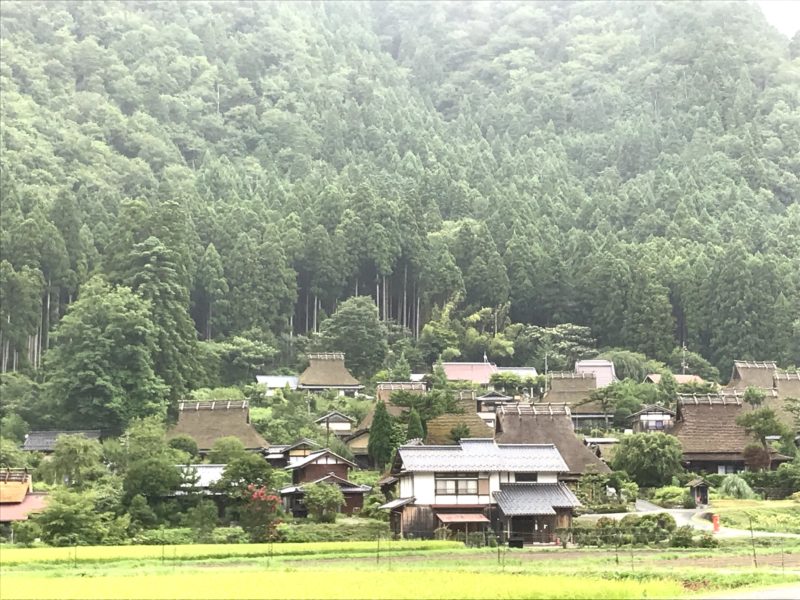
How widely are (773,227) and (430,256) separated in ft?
89.3

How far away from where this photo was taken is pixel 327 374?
206ft

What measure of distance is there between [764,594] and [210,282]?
51082 mm

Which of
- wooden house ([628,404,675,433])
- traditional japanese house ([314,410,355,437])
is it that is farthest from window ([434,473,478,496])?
wooden house ([628,404,675,433])

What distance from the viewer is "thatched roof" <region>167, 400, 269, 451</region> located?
5062 cm

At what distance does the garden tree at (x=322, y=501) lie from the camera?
1553 inches

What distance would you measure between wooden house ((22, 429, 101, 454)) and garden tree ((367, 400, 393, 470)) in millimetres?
13186

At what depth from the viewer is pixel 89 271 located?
6588 cm

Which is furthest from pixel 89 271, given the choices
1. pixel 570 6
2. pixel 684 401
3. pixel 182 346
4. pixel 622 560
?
pixel 570 6

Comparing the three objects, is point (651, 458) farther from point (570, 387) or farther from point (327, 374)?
point (327, 374)

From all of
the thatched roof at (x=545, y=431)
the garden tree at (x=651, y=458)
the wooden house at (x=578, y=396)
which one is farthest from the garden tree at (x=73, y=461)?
the wooden house at (x=578, y=396)

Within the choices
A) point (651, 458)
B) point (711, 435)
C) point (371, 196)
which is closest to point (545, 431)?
point (651, 458)

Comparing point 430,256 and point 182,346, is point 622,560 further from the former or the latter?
point 430,256

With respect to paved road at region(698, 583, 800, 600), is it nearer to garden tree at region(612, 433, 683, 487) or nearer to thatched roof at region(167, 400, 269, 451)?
garden tree at region(612, 433, 683, 487)

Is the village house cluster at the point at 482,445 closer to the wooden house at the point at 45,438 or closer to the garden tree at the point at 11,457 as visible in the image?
the wooden house at the point at 45,438
